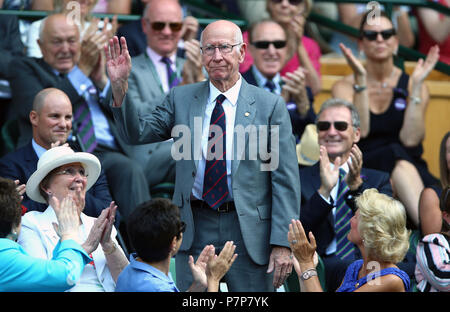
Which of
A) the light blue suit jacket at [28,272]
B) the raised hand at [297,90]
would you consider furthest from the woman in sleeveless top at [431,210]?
the light blue suit jacket at [28,272]

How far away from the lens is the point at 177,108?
16.0 feet

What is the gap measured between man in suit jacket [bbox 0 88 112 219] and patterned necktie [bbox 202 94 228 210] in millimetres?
1130

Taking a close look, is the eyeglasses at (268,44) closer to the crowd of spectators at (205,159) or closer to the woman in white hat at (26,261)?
the crowd of spectators at (205,159)

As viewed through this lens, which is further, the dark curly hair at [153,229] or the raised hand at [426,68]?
the raised hand at [426,68]

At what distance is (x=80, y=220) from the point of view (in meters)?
4.83

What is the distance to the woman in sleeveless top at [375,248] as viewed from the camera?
4352 millimetres

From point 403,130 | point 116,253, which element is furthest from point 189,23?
point 116,253

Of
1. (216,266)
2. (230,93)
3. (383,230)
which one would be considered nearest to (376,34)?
(230,93)

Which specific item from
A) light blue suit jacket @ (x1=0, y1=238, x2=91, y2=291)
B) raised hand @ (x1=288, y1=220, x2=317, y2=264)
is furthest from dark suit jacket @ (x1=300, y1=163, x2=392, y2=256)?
light blue suit jacket @ (x1=0, y1=238, x2=91, y2=291)

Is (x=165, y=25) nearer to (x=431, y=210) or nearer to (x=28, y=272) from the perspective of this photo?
(x=431, y=210)

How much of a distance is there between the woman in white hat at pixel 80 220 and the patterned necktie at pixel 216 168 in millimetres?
567

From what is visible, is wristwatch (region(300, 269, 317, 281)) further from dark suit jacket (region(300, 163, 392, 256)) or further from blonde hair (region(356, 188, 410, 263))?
dark suit jacket (region(300, 163, 392, 256))

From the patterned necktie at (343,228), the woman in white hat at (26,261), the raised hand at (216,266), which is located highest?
the woman in white hat at (26,261)
